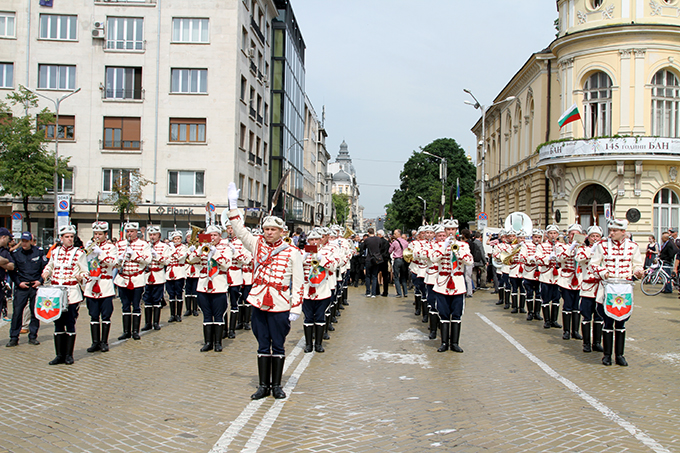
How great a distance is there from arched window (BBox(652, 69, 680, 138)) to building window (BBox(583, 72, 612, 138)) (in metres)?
2.15

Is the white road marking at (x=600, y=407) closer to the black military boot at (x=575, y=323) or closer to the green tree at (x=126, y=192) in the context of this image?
the black military boot at (x=575, y=323)

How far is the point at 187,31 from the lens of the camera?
3778 centimetres

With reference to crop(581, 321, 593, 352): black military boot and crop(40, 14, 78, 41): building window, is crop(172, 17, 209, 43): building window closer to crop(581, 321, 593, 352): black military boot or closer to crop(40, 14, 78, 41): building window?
crop(40, 14, 78, 41): building window

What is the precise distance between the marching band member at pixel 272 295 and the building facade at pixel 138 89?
31.3 m

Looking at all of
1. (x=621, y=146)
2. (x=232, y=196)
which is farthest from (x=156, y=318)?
(x=621, y=146)

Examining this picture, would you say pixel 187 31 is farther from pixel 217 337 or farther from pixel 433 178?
pixel 433 178

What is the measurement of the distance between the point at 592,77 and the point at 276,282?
100.0 ft

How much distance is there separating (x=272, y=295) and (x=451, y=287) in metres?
3.77

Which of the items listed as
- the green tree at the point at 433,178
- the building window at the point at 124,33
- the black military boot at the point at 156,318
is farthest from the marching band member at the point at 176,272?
the green tree at the point at 433,178

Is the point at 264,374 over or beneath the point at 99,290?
beneath

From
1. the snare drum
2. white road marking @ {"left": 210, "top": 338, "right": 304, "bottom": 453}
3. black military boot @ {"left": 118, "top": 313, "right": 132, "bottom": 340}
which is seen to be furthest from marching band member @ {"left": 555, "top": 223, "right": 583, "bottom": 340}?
the snare drum

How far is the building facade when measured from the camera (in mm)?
37281

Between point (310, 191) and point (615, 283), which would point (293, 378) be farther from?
point (310, 191)

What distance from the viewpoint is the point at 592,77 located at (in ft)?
106
